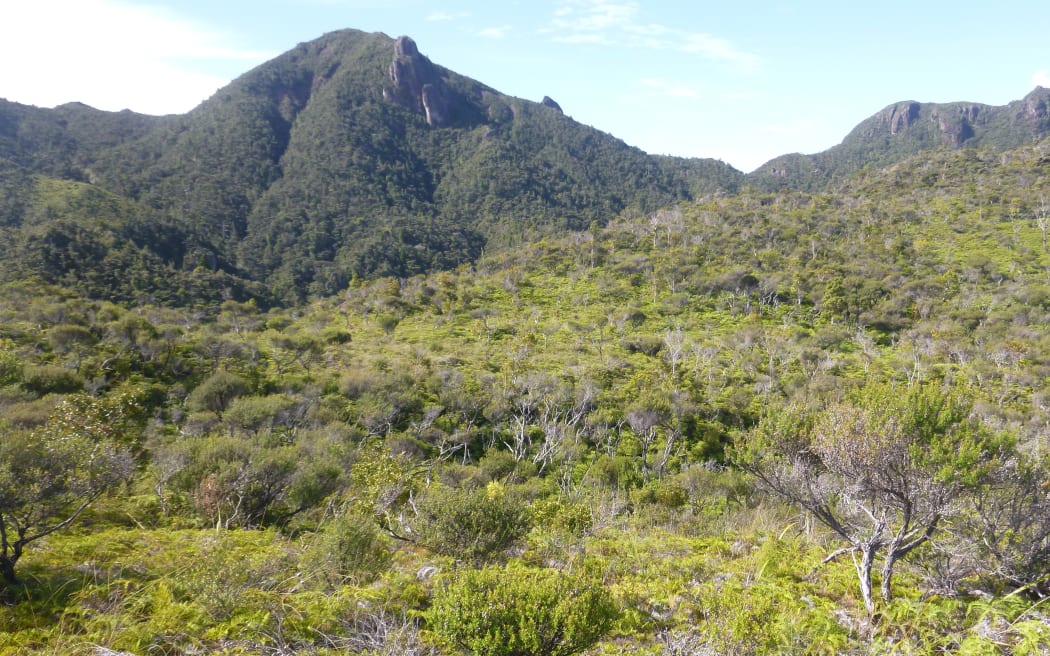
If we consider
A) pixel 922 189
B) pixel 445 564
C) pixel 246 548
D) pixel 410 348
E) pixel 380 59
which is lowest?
pixel 410 348

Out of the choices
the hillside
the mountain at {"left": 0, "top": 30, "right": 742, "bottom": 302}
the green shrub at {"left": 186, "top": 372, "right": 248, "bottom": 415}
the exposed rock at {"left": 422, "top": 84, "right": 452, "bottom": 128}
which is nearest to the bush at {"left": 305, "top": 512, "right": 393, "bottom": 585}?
the hillside

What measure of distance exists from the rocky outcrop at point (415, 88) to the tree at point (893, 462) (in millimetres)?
183609

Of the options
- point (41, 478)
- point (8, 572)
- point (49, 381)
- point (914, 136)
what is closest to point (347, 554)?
point (41, 478)

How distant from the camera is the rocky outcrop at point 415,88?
171 m

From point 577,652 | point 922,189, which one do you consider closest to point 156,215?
point 577,652

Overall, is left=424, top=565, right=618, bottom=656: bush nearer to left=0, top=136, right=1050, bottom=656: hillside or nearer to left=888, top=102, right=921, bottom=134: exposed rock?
left=0, top=136, right=1050, bottom=656: hillside

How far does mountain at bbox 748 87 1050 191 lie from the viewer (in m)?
155

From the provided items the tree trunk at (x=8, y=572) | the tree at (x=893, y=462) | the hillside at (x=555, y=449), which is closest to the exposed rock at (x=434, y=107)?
the hillside at (x=555, y=449)

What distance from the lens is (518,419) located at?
28.5 metres

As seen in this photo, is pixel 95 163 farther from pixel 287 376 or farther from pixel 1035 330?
pixel 1035 330

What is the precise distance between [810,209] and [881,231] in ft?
51.6

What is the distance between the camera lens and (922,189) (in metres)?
85.8

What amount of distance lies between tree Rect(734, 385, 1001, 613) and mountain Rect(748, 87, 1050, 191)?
540 feet

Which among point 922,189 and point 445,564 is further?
point 922,189
